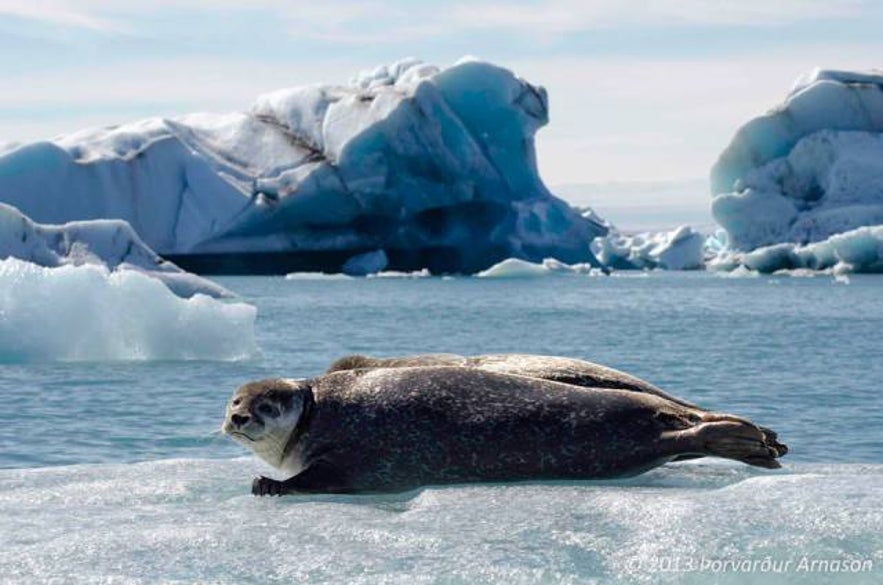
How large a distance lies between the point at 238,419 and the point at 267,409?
0.12m

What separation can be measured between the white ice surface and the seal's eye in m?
0.29

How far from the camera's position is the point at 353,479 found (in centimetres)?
502

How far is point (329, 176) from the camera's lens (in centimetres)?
Result: 3666

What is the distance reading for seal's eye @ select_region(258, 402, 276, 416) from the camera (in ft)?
16.6

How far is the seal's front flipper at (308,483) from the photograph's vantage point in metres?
4.82

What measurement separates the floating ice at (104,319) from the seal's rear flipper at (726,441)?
8.48 meters

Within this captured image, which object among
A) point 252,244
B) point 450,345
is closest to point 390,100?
point 252,244

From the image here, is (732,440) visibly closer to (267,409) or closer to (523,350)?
(267,409)

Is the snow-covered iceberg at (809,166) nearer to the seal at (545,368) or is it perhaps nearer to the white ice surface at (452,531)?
the seal at (545,368)

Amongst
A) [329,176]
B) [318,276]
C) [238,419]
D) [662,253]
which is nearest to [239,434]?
[238,419]

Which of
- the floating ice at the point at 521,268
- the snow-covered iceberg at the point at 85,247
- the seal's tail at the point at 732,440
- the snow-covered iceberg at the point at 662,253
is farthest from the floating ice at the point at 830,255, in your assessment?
the seal's tail at the point at 732,440

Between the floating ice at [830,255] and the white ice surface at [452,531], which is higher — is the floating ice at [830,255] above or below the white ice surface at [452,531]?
below

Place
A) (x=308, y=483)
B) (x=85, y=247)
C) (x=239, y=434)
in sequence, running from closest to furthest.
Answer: (x=308, y=483) < (x=239, y=434) < (x=85, y=247)

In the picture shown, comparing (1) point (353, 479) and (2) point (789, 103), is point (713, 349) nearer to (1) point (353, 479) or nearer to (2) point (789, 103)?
(1) point (353, 479)
